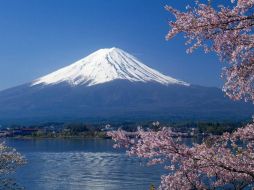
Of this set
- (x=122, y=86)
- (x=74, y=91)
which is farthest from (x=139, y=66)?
(x=74, y=91)

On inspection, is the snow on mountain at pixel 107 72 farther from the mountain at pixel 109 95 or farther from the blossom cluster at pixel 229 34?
the blossom cluster at pixel 229 34

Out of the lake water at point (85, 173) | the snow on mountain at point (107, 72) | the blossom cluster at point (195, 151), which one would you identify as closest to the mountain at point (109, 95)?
the snow on mountain at point (107, 72)

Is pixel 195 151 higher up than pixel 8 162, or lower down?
higher up

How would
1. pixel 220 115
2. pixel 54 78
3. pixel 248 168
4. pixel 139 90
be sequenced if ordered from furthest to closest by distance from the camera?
pixel 54 78 → pixel 139 90 → pixel 220 115 → pixel 248 168

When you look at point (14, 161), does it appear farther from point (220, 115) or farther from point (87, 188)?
point (220, 115)

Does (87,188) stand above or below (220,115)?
below

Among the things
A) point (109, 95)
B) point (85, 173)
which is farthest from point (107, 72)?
point (85, 173)

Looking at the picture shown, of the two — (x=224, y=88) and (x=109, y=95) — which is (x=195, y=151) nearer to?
(x=224, y=88)
